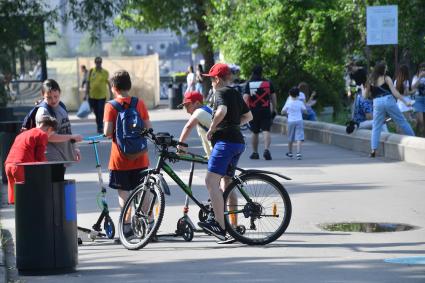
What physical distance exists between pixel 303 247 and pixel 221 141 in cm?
119

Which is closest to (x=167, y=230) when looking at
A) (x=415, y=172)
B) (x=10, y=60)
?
(x=415, y=172)

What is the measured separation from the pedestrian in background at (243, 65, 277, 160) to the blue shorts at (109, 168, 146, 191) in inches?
352

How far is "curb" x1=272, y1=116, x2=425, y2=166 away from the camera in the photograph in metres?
18.1

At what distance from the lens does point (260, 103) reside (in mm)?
19797

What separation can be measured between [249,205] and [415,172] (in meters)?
6.85

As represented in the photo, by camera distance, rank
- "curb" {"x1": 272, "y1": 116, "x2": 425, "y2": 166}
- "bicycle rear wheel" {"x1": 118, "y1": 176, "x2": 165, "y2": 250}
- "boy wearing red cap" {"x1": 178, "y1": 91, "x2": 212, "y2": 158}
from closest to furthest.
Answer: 1. "bicycle rear wheel" {"x1": 118, "y1": 176, "x2": 165, "y2": 250}
2. "boy wearing red cap" {"x1": 178, "y1": 91, "x2": 212, "y2": 158}
3. "curb" {"x1": 272, "y1": 116, "x2": 425, "y2": 166}

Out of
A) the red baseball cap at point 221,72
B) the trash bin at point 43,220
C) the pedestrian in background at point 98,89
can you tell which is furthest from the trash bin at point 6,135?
the pedestrian in background at point 98,89

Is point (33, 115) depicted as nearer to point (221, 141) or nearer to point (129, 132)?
point (129, 132)

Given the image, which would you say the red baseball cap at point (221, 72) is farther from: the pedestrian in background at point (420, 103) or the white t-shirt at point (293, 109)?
the pedestrian in background at point (420, 103)

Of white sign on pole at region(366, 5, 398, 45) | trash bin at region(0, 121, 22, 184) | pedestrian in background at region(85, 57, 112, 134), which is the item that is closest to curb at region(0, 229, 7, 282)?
trash bin at region(0, 121, 22, 184)

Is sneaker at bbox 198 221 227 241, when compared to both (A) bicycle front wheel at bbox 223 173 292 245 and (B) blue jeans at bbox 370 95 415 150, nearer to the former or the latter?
(A) bicycle front wheel at bbox 223 173 292 245

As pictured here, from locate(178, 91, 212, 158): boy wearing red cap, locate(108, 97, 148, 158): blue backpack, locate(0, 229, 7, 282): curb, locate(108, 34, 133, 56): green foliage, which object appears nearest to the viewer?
locate(0, 229, 7, 282): curb

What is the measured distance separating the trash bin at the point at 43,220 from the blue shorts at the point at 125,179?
1.60 metres

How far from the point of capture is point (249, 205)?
10.4m
